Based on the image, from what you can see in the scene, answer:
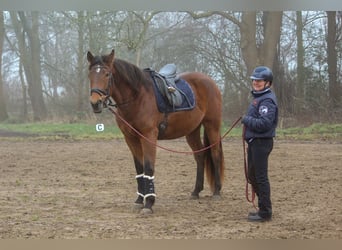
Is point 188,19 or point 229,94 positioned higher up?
point 188,19

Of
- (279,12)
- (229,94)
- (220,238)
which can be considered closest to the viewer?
(220,238)

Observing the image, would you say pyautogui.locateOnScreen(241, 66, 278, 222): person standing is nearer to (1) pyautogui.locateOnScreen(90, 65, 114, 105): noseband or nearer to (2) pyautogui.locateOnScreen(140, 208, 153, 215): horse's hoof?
(2) pyautogui.locateOnScreen(140, 208, 153, 215): horse's hoof

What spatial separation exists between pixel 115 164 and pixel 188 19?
60.2 inches

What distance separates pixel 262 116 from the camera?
12.4ft

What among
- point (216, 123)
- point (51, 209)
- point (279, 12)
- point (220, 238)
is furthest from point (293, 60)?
point (51, 209)

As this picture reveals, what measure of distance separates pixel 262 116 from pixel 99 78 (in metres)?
1.16

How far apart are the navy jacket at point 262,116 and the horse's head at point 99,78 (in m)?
0.98

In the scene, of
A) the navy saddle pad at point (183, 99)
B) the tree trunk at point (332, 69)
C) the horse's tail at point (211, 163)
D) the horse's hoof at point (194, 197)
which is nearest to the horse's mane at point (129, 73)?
the navy saddle pad at point (183, 99)

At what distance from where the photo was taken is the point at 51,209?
13.9ft

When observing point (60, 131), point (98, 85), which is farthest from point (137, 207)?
point (98, 85)

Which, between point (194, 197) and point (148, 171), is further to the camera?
point (194, 197)

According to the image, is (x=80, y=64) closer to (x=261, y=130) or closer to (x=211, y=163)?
(x=211, y=163)

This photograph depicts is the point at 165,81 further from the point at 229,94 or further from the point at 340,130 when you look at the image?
the point at 340,130

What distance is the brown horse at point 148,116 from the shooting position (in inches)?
155
